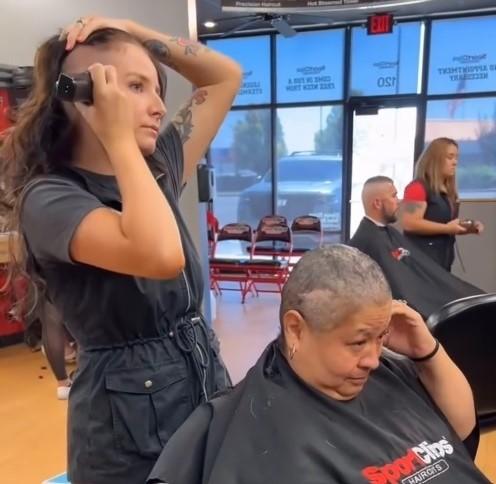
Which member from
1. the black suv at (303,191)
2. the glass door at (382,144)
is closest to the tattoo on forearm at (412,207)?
the glass door at (382,144)

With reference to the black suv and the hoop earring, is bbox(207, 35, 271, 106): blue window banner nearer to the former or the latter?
the black suv

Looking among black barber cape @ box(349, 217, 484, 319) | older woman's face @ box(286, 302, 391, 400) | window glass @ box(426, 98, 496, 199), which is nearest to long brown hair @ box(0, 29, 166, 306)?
older woman's face @ box(286, 302, 391, 400)

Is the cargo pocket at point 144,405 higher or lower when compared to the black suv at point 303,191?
higher

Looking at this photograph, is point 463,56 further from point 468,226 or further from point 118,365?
point 118,365

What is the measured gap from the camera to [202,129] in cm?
131

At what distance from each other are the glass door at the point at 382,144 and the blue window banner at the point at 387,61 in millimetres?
279

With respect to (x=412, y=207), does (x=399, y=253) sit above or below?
below

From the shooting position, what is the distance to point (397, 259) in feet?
10.3

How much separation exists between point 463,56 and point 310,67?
2075 mm

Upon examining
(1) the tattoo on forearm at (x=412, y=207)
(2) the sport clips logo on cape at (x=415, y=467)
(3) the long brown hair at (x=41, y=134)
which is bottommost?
(2) the sport clips logo on cape at (x=415, y=467)

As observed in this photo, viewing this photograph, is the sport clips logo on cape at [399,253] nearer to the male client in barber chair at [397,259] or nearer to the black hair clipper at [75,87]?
the male client in barber chair at [397,259]

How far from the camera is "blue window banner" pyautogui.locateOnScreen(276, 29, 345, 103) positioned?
7906mm

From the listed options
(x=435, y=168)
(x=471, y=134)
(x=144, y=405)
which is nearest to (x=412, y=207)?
(x=435, y=168)

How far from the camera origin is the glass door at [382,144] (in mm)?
7754
